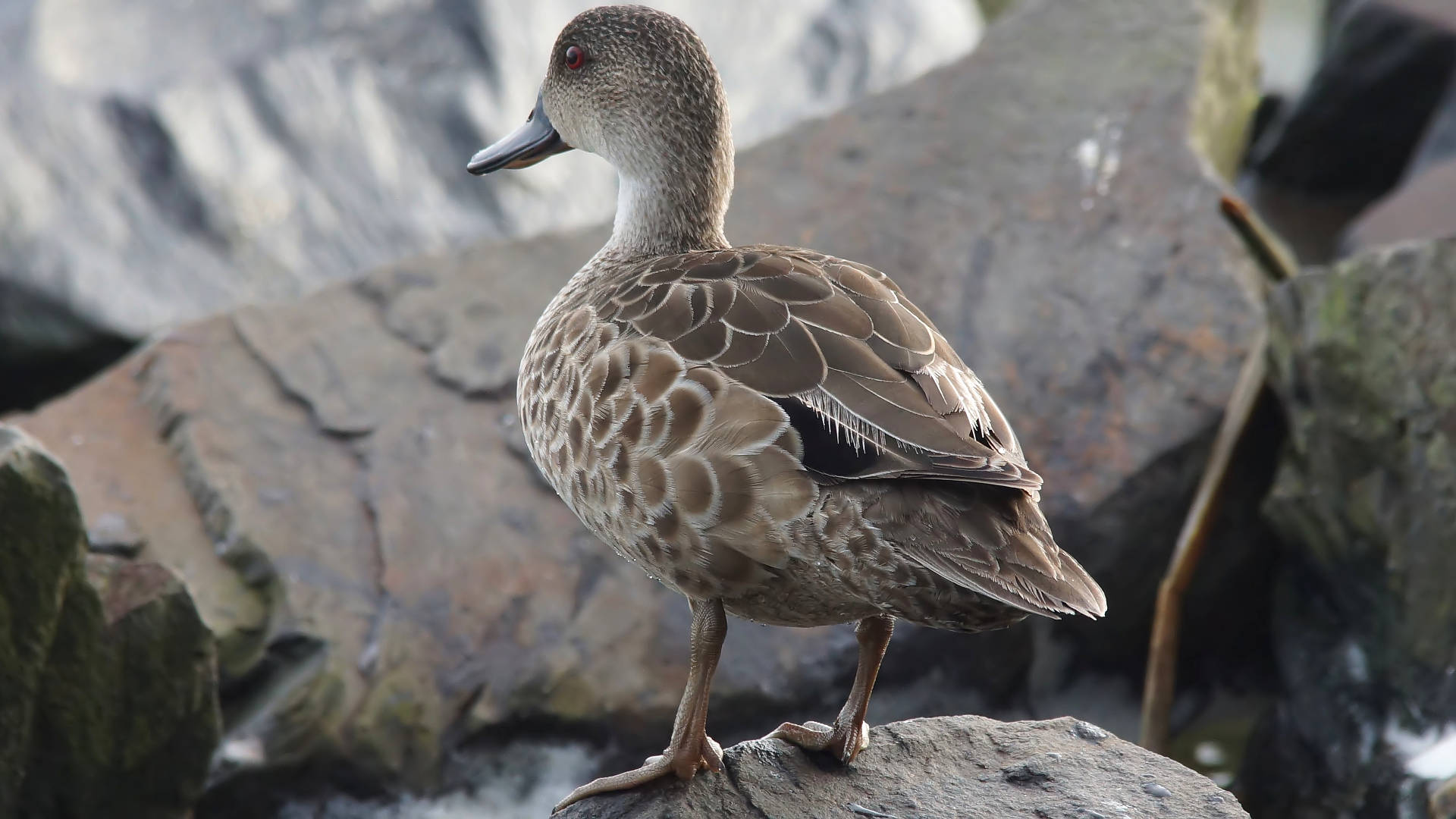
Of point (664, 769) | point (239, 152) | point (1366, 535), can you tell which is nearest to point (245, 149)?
point (239, 152)

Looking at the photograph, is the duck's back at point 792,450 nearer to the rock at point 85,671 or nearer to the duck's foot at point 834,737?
the duck's foot at point 834,737

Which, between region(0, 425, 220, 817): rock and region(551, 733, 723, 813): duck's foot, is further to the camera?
region(0, 425, 220, 817): rock

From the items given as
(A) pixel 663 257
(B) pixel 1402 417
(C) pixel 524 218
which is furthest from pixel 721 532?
(C) pixel 524 218

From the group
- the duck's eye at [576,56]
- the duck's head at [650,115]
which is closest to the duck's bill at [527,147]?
the duck's head at [650,115]

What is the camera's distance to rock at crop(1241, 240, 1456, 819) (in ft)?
14.3

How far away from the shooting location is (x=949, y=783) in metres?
3.36

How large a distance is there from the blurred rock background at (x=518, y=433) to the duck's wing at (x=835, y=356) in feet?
3.12

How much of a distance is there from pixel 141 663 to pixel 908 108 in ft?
12.4

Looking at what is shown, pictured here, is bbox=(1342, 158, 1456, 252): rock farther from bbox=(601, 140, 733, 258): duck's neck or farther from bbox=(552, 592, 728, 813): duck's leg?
bbox=(552, 592, 728, 813): duck's leg

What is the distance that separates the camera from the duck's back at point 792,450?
110 inches

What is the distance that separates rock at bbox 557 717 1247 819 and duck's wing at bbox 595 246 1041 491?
749 millimetres

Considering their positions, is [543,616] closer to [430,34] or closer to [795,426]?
[795,426]

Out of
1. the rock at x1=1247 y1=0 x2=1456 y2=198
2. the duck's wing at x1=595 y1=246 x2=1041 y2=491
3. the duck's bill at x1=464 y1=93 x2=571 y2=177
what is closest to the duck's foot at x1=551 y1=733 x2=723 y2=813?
the duck's wing at x1=595 y1=246 x2=1041 y2=491

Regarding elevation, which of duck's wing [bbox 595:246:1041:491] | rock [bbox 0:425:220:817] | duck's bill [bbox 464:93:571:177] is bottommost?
rock [bbox 0:425:220:817]
